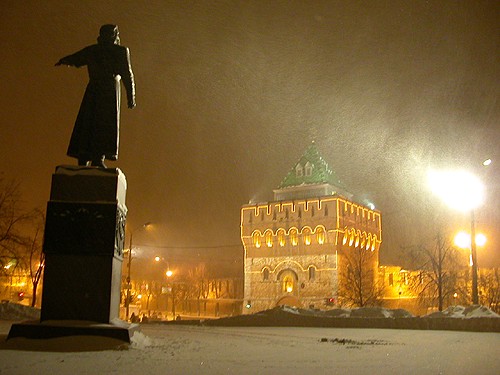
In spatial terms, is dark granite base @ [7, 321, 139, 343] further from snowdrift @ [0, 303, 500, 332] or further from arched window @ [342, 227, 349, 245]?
arched window @ [342, 227, 349, 245]

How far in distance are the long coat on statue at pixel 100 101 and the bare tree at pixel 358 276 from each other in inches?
1495

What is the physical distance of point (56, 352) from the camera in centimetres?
606

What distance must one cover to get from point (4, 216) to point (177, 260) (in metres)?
58.8

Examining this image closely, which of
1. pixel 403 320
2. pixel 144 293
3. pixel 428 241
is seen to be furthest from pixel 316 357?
pixel 144 293

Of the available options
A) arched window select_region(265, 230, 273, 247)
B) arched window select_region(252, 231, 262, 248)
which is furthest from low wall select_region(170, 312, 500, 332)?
arched window select_region(252, 231, 262, 248)

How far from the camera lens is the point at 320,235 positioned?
185ft

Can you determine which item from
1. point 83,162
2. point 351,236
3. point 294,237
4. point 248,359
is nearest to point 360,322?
point 248,359

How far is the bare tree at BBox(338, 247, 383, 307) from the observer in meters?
46.2

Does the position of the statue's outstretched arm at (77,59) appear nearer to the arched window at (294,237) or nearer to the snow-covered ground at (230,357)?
the snow-covered ground at (230,357)

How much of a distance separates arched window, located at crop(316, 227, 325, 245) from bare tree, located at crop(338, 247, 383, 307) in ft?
7.91

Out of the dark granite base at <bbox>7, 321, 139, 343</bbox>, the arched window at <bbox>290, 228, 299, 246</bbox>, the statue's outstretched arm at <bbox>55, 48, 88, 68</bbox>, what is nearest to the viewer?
the dark granite base at <bbox>7, 321, 139, 343</bbox>

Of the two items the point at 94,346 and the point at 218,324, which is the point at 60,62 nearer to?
the point at 94,346

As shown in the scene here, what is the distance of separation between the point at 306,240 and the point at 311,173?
8.89m

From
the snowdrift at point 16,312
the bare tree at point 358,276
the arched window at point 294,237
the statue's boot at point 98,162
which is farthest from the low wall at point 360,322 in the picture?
the arched window at point 294,237
